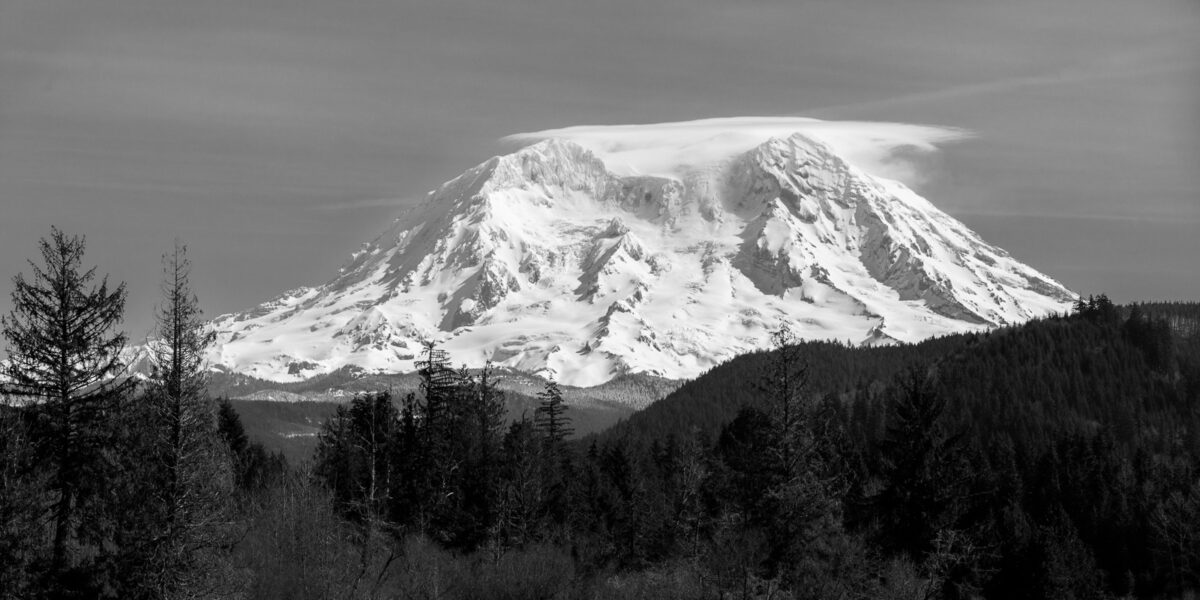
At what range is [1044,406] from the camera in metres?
194

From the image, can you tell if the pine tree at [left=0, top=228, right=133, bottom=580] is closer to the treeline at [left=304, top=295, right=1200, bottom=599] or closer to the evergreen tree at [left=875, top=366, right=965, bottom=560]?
the treeline at [left=304, top=295, right=1200, bottom=599]

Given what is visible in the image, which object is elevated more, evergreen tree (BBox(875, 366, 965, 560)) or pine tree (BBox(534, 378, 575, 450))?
pine tree (BBox(534, 378, 575, 450))

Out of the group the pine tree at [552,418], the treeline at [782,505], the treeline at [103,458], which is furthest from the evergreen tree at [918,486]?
the pine tree at [552,418]

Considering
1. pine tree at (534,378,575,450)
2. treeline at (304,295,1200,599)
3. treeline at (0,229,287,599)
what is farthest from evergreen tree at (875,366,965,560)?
pine tree at (534,378,575,450)

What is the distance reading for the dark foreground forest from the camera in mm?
41969

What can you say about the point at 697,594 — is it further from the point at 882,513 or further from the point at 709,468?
the point at 709,468

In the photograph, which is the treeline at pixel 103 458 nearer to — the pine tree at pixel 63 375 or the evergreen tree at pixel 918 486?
the pine tree at pixel 63 375

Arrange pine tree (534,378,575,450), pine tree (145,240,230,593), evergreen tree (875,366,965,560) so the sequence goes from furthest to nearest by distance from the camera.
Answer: pine tree (534,378,575,450)
evergreen tree (875,366,965,560)
pine tree (145,240,230,593)

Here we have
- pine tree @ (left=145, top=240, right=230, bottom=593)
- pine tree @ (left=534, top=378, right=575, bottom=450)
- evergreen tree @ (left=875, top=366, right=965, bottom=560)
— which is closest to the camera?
pine tree @ (left=145, top=240, right=230, bottom=593)

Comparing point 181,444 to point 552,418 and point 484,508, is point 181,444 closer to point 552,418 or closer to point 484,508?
point 484,508

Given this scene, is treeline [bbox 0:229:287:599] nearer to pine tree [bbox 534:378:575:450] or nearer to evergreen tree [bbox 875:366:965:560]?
evergreen tree [bbox 875:366:965:560]

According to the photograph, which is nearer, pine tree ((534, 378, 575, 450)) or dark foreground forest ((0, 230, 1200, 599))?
dark foreground forest ((0, 230, 1200, 599))

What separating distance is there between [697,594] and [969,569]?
13.0 metres

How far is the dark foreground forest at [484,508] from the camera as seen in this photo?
4197 cm
